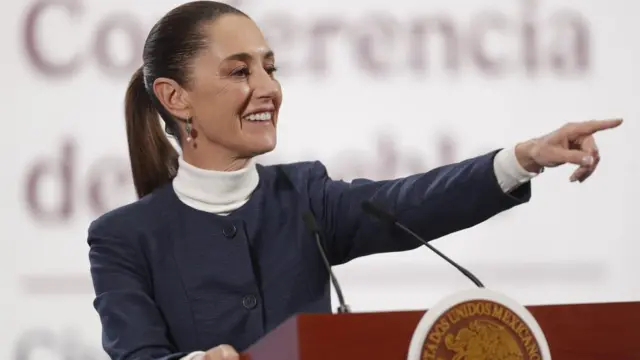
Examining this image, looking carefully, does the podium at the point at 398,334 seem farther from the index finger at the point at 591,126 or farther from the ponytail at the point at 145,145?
the ponytail at the point at 145,145

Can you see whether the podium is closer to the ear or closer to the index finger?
the index finger

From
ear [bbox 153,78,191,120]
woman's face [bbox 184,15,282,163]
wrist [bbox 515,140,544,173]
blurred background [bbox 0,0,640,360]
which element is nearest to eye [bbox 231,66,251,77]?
woman's face [bbox 184,15,282,163]

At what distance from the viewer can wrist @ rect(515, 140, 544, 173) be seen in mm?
1486

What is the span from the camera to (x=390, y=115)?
259 cm

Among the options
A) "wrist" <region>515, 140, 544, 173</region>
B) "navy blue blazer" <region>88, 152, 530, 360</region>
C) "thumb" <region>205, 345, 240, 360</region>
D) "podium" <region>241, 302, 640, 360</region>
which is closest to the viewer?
"podium" <region>241, 302, 640, 360</region>

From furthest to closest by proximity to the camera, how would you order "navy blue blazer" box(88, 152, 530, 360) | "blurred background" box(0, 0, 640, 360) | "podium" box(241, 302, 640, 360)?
1. "blurred background" box(0, 0, 640, 360)
2. "navy blue blazer" box(88, 152, 530, 360)
3. "podium" box(241, 302, 640, 360)

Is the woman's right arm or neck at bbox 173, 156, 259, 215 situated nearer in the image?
the woman's right arm

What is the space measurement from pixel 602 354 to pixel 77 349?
1.49 meters

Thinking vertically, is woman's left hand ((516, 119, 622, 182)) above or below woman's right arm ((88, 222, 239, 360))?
above

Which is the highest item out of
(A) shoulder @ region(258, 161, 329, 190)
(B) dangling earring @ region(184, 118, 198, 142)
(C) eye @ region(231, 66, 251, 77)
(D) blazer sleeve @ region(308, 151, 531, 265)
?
(C) eye @ region(231, 66, 251, 77)

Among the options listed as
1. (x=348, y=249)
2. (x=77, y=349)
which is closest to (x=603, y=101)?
(x=348, y=249)

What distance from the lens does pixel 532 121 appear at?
8.58 feet

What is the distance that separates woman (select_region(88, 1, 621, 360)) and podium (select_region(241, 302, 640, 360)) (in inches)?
12.1

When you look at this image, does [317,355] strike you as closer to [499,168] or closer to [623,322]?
[623,322]
